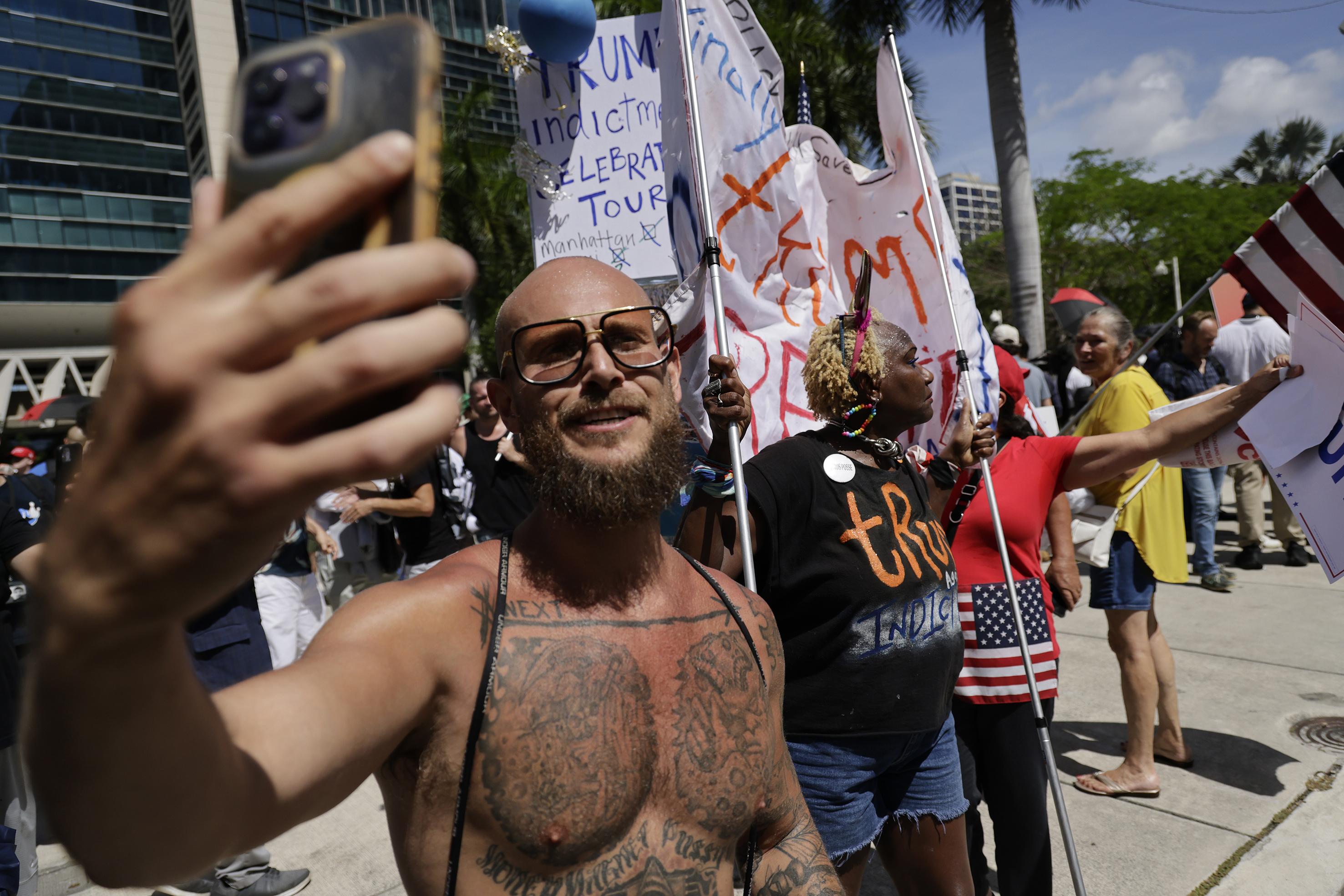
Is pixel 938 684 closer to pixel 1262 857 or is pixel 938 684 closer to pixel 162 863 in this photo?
pixel 1262 857

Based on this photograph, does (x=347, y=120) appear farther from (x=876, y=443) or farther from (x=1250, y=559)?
(x=1250, y=559)

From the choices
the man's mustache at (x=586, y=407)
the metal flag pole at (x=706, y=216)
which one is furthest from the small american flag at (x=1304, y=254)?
the man's mustache at (x=586, y=407)

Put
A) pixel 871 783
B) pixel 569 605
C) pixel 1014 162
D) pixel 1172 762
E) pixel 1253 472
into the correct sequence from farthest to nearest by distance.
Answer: pixel 1014 162, pixel 1253 472, pixel 1172 762, pixel 871 783, pixel 569 605

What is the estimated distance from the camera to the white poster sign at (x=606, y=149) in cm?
397

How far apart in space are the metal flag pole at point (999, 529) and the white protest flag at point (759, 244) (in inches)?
2.7

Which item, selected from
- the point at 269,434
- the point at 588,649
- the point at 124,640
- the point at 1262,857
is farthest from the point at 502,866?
the point at 1262,857

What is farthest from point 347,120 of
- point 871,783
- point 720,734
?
point 871,783

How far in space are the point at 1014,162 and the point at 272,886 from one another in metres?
11.3

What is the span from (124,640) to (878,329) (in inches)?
106

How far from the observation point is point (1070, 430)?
495 cm

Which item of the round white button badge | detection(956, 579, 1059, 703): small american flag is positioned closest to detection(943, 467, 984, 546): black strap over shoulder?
detection(956, 579, 1059, 703): small american flag

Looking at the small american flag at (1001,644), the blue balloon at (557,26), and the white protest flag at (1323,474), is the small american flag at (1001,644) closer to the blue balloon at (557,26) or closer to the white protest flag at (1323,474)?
the white protest flag at (1323,474)

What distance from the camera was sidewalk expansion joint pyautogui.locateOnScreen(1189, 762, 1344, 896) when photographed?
3.29m

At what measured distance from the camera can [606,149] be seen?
Result: 13.3 feet
